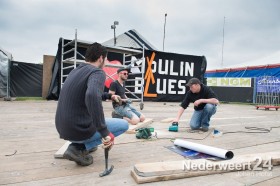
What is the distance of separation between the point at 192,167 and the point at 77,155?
42.4 inches

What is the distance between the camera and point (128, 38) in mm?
15820

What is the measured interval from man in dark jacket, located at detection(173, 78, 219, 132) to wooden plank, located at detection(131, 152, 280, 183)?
1863 millimetres

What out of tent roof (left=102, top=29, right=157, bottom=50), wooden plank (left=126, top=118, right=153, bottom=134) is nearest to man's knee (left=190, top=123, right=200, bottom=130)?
wooden plank (left=126, top=118, right=153, bottom=134)

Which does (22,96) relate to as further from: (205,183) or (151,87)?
(205,183)

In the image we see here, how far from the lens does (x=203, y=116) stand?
461 centimetres

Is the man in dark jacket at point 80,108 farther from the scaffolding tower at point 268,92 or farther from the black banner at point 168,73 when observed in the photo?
the scaffolding tower at point 268,92

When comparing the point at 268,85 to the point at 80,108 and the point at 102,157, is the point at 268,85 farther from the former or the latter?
the point at 80,108

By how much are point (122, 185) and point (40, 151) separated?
4.35 feet

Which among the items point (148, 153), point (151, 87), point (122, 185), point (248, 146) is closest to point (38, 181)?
point (122, 185)

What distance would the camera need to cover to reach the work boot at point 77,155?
2.36m

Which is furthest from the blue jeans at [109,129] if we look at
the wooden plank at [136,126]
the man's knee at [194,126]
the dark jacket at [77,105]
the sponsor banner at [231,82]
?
the sponsor banner at [231,82]

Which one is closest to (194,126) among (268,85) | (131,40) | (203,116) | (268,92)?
(203,116)

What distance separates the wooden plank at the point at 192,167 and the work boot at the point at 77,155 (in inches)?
19.8

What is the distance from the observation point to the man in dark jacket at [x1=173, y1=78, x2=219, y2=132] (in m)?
4.41
